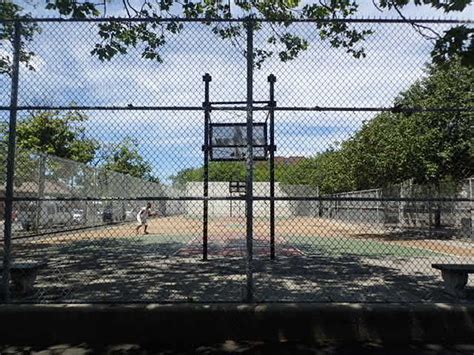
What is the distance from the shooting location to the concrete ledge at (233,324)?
5.84 metres

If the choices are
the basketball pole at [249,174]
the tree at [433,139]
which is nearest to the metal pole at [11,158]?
the basketball pole at [249,174]

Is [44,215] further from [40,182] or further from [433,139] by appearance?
[433,139]

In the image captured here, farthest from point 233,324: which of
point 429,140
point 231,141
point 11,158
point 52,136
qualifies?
point 52,136

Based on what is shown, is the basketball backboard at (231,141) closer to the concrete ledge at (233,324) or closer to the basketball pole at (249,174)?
the basketball pole at (249,174)

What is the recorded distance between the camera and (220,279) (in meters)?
9.02

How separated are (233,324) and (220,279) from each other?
10.3ft

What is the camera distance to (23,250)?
14.3 m

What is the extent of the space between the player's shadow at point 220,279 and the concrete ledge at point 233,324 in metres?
0.45

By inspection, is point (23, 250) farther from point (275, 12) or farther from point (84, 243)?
point (275, 12)

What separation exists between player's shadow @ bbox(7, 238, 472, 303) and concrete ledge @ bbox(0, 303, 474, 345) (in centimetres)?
45

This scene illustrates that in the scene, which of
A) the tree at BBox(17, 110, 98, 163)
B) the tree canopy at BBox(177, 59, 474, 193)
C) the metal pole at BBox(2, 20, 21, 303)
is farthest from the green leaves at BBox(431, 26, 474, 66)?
the tree at BBox(17, 110, 98, 163)

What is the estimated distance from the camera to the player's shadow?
734cm

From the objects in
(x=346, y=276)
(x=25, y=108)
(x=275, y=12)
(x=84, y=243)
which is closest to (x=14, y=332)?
(x=25, y=108)

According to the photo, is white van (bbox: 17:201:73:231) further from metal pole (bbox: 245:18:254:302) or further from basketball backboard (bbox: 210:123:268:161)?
metal pole (bbox: 245:18:254:302)
